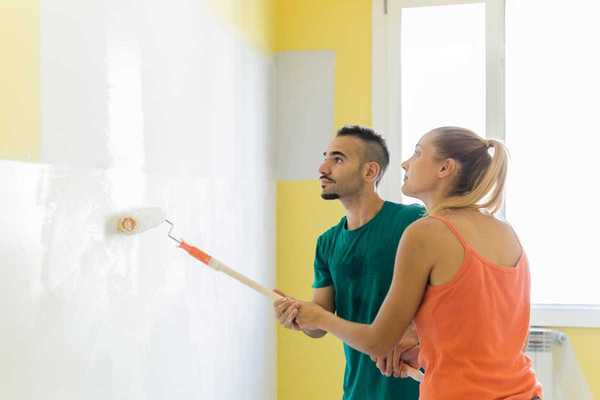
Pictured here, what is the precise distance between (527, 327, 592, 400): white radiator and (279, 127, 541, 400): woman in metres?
1.57

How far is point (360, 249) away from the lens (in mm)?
1760

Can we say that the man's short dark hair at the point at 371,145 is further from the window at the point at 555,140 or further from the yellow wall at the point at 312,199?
the window at the point at 555,140

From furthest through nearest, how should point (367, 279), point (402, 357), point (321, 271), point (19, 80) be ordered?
point (321, 271), point (367, 279), point (402, 357), point (19, 80)

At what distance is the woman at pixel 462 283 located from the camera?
1193mm

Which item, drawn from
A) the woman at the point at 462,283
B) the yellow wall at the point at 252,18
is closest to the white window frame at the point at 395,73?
the yellow wall at the point at 252,18

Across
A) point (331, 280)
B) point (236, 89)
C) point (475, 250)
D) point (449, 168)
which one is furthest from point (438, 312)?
point (236, 89)

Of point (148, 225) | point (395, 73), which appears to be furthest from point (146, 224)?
point (395, 73)

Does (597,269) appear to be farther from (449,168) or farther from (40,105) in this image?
(40,105)

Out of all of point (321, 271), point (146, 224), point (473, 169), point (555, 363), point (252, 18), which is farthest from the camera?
point (555, 363)

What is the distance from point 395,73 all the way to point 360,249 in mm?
1432

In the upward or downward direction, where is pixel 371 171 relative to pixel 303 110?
downward

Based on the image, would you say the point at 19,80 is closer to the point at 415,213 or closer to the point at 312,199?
the point at 415,213

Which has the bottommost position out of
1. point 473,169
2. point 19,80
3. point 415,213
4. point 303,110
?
point 415,213

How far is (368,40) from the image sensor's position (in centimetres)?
297
